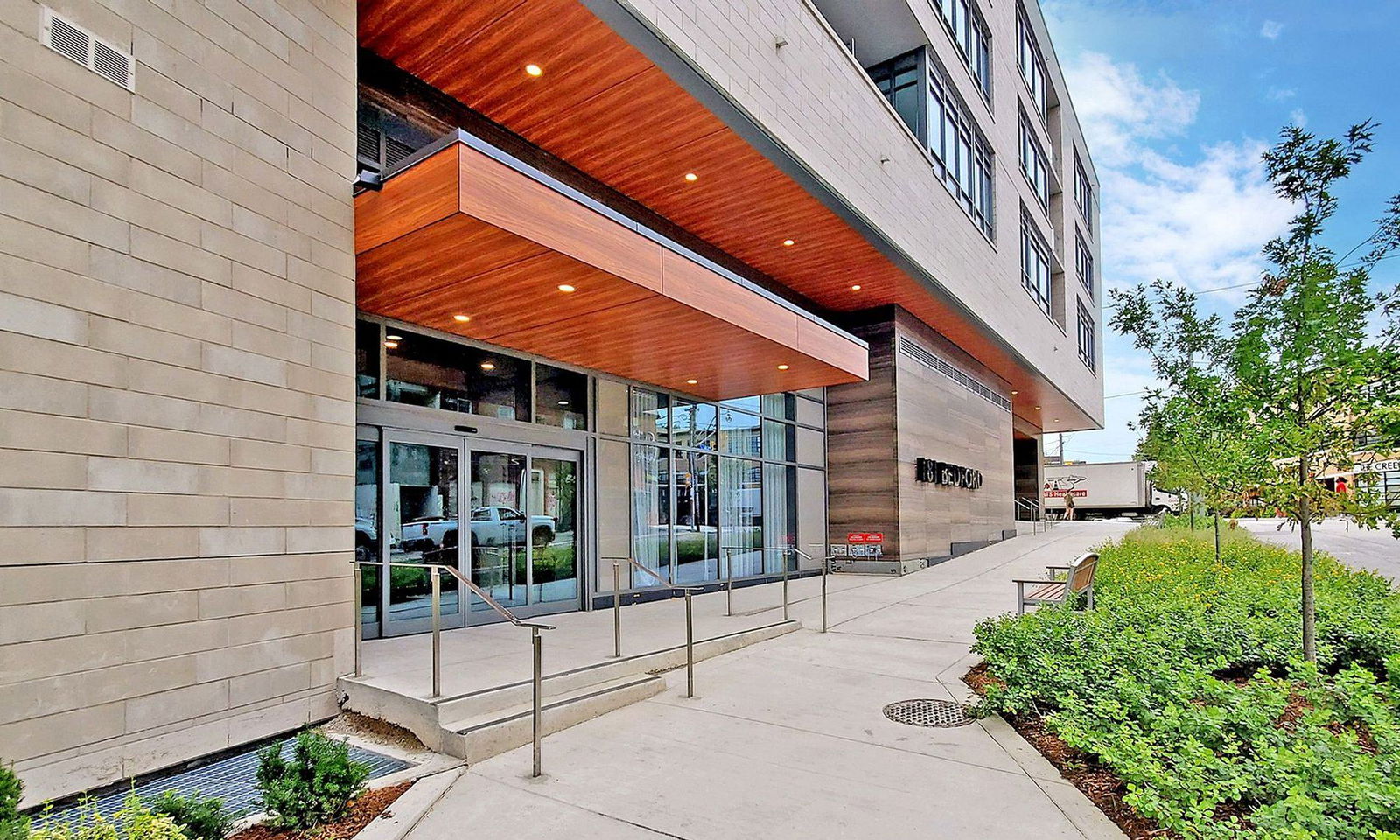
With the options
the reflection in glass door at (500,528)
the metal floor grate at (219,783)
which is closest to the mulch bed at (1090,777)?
the metal floor grate at (219,783)

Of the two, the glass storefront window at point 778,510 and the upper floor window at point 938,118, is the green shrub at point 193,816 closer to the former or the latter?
the glass storefront window at point 778,510

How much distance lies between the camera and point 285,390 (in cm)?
598

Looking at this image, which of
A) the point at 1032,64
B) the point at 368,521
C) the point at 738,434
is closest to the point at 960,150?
the point at 738,434

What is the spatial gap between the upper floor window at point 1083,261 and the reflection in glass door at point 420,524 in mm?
31468

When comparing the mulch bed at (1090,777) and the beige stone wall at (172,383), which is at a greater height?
the beige stone wall at (172,383)

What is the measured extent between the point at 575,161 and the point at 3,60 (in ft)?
21.0

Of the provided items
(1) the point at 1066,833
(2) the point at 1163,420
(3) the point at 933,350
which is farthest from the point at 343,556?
(3) the point at 933,350

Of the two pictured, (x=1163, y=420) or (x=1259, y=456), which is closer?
(x=1259, y=456)

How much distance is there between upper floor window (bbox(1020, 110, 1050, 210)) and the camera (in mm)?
25844

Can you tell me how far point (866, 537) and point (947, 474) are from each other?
407 cm

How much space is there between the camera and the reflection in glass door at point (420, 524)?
851 centimetres

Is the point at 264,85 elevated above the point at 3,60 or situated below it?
above

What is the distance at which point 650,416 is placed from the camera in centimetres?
1279

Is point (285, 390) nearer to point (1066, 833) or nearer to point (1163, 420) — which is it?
point (1066, 833)
